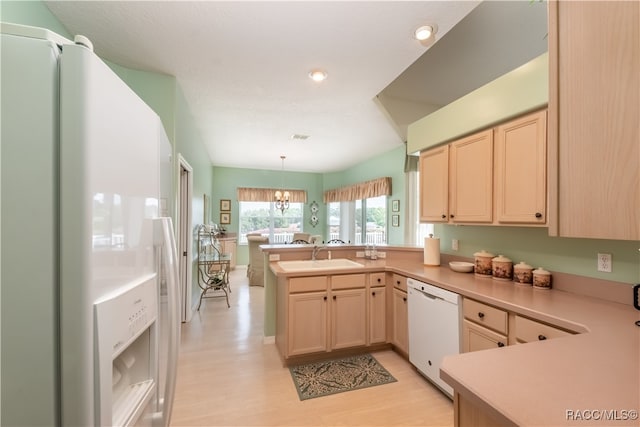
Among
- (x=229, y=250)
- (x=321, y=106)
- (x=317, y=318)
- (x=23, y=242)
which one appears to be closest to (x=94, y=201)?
(x=23, y=242)

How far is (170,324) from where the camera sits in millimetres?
854

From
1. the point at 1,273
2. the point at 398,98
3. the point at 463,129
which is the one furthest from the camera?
the point at 398,98

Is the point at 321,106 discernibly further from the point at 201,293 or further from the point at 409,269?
the point at 201,293

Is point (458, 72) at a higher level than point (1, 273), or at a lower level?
higher

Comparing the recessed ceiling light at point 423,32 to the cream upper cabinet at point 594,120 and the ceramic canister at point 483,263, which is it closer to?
the cream upper cabinet at point 594,120

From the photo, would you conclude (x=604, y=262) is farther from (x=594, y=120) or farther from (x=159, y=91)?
(x=159, y=91)

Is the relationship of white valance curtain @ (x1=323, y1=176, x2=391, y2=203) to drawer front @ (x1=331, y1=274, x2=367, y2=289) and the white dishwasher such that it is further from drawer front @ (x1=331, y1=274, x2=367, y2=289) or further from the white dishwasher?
the white dishwasher

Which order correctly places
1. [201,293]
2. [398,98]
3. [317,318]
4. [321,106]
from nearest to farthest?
1. [317,318]
2. [321,106]
3. [398,98]
4. [201,293]

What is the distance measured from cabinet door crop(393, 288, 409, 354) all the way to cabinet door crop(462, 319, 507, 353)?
0.63 meters

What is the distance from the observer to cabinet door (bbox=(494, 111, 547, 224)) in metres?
1.81

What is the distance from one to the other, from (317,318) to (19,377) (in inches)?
85.2

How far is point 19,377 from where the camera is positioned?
1.92ft

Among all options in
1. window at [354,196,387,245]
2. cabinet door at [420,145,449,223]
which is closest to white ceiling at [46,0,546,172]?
→ cabinet door at [420,145,449,223]

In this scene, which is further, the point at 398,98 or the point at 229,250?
the point at 229,250
